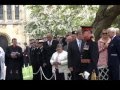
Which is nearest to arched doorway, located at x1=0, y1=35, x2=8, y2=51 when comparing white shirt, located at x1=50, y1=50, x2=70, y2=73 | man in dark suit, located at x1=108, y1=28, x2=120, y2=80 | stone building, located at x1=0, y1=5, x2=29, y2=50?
stone building, located at x1=0, y1=5, x2=29, y2=50

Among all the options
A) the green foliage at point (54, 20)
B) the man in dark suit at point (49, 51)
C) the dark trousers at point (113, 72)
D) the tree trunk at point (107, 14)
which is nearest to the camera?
the dark trousers at point (113, 72)

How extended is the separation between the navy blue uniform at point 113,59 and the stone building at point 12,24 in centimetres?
130

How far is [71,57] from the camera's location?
7625mm

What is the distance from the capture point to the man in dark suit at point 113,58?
24.5ft

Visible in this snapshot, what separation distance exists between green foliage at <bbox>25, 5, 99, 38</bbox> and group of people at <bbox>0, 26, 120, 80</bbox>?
0.38 feet

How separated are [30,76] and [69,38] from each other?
0.83 metres

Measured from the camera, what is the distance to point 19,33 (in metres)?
7.62

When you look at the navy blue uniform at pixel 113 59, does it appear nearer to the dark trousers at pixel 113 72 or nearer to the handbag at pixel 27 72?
the dark trousers at pixel 113 72

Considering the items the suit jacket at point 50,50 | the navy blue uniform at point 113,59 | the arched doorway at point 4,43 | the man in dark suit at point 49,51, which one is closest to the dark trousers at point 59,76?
the man in dark suit at point 49,51

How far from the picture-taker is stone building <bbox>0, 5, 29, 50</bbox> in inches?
299
